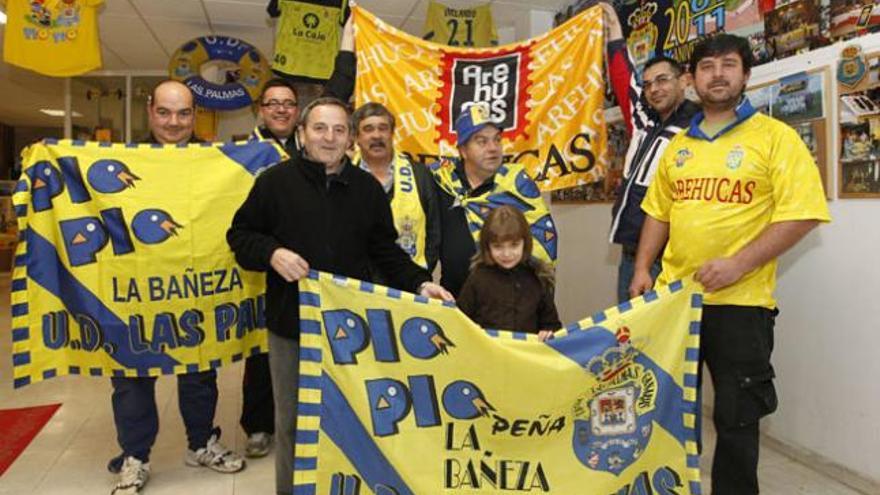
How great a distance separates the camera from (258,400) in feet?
9.79

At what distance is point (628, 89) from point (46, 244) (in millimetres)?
2526

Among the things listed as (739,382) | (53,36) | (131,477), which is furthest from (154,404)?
(53,36)

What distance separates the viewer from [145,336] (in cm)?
248

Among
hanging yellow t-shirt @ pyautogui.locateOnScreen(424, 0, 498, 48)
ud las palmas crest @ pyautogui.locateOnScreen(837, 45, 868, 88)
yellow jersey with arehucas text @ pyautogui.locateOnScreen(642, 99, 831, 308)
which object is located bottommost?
yellow jersey with arehucas text @ pyautogui.locateOnScreen(642, 99, 831, 308)

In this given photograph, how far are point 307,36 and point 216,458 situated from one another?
11.5ft

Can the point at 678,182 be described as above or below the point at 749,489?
above

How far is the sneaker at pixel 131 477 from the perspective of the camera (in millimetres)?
2506

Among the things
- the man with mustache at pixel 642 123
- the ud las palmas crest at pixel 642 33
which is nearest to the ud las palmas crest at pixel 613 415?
the man with mustache at pixel 642 123

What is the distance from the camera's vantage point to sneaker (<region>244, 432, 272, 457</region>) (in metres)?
2.92

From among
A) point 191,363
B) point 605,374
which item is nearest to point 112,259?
point 191,363

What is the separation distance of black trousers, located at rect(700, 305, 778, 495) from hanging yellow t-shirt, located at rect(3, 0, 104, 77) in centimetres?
479

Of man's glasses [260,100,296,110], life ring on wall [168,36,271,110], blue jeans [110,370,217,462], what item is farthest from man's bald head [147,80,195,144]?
life ring on wall [168,36,271,110]

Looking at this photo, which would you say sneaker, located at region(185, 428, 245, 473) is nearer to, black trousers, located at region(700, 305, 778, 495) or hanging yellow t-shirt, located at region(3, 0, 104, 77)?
black trousers, located at region(700, 305, 778, 495)

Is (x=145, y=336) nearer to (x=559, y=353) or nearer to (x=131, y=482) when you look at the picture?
(x=131, y=482)
